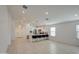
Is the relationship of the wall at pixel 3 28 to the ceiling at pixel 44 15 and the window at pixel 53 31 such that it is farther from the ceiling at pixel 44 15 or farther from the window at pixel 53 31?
the window at pixel 53 31

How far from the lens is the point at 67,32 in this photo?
11.5 ft

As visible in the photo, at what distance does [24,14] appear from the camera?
340cm

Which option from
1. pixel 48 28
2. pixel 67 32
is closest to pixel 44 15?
pixel 48 28

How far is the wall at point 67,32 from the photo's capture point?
10.8 ft

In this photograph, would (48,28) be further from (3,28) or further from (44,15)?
(3,28)

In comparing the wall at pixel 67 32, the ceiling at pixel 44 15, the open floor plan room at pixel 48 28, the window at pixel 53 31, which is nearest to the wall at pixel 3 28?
the open floor plan room at pixel 48 28

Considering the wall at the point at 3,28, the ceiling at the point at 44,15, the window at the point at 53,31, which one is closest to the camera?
the wall at the point at 3,28

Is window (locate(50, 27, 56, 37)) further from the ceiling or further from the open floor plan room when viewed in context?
the ceiling

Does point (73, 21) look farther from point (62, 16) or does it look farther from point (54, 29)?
point (54, 29)
